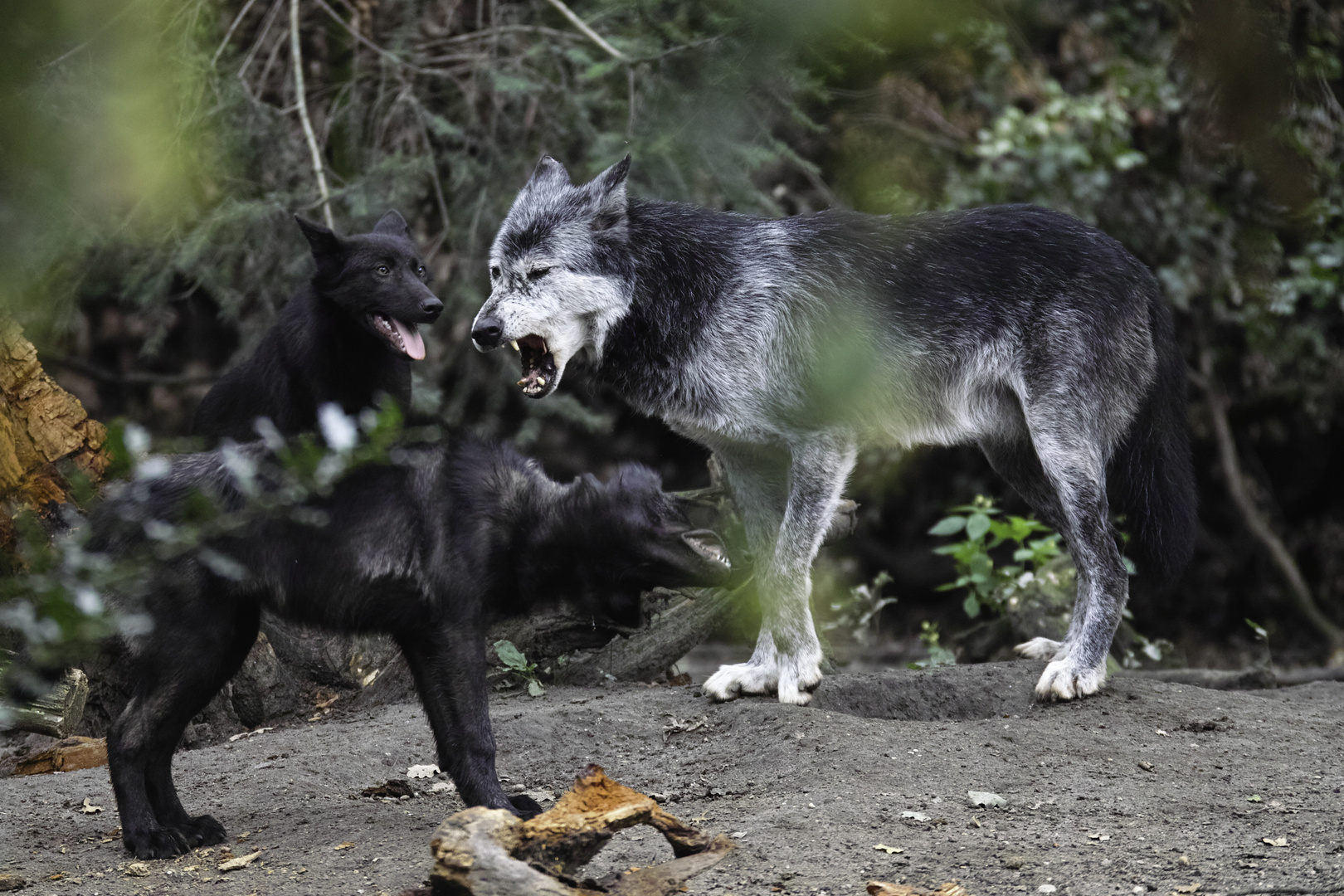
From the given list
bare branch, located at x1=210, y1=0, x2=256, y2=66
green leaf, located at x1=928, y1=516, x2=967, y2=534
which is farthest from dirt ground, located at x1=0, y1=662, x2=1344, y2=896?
bare branch, located at x1=210, y1=0, x2=256, y2=66

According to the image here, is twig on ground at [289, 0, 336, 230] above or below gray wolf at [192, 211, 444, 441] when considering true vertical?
Answer: above

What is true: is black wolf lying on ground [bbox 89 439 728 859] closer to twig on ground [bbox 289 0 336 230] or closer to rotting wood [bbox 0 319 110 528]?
rotting wood [bbox 0 319 110 528]

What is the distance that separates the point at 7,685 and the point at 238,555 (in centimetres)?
209

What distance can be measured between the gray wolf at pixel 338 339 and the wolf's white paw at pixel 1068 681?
3.10m

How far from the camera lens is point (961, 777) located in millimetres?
3939

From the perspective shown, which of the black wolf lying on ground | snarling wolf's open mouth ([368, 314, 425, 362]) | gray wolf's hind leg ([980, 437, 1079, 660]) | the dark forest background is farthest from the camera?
snarling wolf's open mouth ([368, 314, 425, 362])

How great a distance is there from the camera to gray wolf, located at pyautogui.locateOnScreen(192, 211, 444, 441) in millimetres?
5523

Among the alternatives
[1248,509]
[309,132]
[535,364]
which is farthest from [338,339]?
[1248,509]

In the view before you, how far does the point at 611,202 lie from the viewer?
4902 millimetres

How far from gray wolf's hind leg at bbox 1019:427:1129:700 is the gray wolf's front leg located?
2.82 feet

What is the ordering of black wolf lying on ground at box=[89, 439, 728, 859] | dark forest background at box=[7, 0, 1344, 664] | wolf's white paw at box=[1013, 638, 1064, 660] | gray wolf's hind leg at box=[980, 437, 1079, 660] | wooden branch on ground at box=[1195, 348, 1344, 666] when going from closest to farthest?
dark forest background at box=[7, 0, 1344, 664] < black wolf lying on ground at box=[89, 439, 728, 859] < gray wolf's hind leg at box=[980, 437, 1079, 660] < wolf's white paw at box=[1013, 638, 1064, 660] < wooden branch on ground at box=[1195, 348, 1344, 666]

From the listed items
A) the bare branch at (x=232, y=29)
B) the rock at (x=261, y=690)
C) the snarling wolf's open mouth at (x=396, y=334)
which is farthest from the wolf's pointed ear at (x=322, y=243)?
the rock at (x=261, y=690)

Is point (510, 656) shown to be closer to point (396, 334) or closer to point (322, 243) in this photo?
point (396, 334)

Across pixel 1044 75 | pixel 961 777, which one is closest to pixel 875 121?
pixel 1044 75
